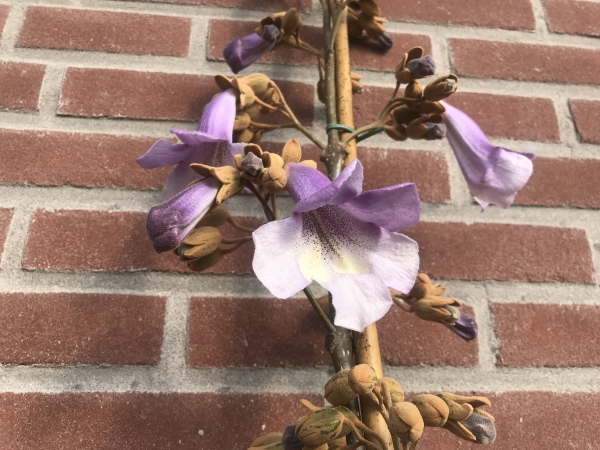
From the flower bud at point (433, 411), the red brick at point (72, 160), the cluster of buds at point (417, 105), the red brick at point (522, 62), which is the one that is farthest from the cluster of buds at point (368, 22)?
the flower bud at point (433, 411)

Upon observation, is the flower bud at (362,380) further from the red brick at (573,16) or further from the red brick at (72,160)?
the red brick at (573,16)

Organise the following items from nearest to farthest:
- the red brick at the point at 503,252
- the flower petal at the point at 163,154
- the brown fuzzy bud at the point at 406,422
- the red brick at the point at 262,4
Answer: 1. the brown fuzzy bud at the point at 406,422
2. the flower petal at the point at 163,154
3. the red brick at the point at 503,252
4. the red brick at the point at 262,4

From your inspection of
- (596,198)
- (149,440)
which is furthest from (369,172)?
(149,440)

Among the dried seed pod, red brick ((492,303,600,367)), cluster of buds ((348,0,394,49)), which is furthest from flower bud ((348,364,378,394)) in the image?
cluster of buds ((348,0,394,49))

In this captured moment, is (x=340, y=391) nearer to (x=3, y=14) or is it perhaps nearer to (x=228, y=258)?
(x=228, y=258)

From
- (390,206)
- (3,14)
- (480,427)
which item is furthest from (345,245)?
(3,14)
